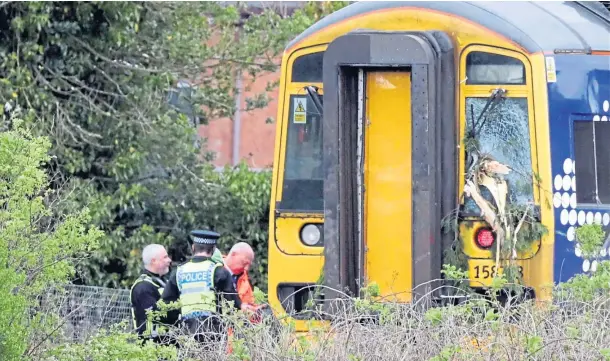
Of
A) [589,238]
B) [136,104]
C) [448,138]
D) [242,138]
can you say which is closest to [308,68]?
[448,138]

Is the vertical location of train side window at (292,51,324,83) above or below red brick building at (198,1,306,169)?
below

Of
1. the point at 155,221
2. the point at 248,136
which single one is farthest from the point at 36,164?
the point at 248,136

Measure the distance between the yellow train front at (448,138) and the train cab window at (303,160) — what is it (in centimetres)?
20

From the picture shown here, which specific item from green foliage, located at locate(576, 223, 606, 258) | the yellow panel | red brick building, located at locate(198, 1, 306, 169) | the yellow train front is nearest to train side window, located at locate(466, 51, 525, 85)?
the yellow train front

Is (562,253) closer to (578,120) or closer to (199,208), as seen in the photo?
(578,120)

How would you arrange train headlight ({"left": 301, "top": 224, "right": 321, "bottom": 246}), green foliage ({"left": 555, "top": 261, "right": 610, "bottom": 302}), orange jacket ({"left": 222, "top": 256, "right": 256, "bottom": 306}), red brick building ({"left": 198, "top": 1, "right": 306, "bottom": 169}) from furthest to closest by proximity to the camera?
red brick building ({"left": 198, "top": 1, "right": 306, "bottom": 169}) < orange jacket ({"left": 222, "top": 256, "right": 256, "bottom": 306}) < train headlight ({"left": 301, "top": 224, "right": 321, "bottom": 246}) < green foliage ({"left": 555, "top": 261, "right": 610, "bottom": 302})

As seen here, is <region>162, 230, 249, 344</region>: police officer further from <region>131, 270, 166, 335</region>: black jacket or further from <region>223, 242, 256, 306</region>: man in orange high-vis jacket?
<region>223, 242, 256, 306</region>: man in orange high-vis jacket

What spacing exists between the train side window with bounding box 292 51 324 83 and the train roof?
0.14m

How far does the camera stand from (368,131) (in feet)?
28.3

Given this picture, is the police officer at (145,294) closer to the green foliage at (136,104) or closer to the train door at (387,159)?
the train door at (387,159)

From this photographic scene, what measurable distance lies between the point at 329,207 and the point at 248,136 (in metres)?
12.2

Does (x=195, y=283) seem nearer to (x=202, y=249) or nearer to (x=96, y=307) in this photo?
(x=202, y=249)

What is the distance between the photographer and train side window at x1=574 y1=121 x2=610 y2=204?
27.7 feet

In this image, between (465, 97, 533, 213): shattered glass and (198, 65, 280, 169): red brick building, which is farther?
(198, 65, 280, 169): red brick building
